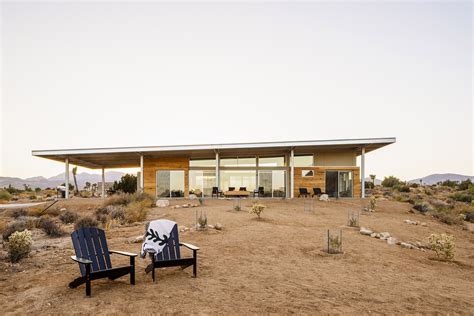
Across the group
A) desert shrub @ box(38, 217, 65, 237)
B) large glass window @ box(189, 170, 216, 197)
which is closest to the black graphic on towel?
desert shrub @ box(38, 217, 65, 237)

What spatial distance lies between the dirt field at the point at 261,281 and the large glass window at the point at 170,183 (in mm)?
13835

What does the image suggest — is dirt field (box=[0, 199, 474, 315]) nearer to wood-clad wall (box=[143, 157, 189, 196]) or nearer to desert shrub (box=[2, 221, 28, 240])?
desert shrub (box=[2, 221, 28, 240])

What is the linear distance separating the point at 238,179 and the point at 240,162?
1.33 m

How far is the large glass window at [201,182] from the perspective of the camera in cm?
2236

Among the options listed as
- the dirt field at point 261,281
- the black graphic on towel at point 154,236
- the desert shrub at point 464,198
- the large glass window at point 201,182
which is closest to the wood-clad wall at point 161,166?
the large glass window at point 201,182

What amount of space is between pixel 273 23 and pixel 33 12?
1116cm

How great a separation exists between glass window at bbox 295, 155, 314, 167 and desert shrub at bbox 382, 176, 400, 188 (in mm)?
18944

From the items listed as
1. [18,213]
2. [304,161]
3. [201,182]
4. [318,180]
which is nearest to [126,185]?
[201,182]

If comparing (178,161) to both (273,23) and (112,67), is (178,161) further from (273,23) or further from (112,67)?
(273,23)

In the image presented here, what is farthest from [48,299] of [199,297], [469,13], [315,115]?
[315,115]

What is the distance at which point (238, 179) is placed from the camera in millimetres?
22562

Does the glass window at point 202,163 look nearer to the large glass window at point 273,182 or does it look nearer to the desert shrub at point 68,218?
the large glass window at point 273,182

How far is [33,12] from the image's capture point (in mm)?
13141

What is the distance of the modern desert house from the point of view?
2119cm
